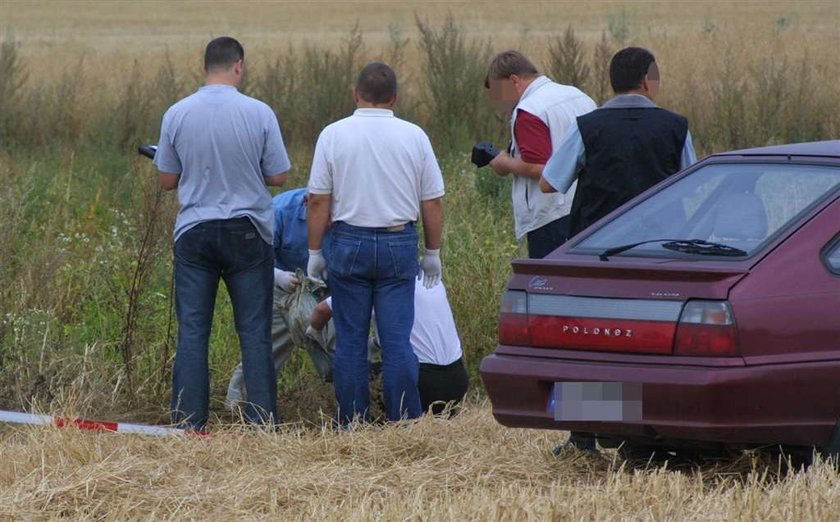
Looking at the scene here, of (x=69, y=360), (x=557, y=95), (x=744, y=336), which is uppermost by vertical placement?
(x=557, y=95)

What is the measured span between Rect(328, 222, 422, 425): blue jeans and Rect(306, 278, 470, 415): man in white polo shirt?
39 cm

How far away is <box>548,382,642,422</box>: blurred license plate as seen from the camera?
5.36 m

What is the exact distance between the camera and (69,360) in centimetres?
808

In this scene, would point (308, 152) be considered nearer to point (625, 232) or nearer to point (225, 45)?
point (225, 45)

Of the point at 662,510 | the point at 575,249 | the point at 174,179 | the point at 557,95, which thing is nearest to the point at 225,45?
the point at 174,179

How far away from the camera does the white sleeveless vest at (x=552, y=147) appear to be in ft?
25.1

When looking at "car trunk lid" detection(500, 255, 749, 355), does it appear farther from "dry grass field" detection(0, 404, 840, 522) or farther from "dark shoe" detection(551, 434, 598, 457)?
"dark shoe" detection(551, 434, 598, 457)

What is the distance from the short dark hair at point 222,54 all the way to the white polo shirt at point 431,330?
142 cm

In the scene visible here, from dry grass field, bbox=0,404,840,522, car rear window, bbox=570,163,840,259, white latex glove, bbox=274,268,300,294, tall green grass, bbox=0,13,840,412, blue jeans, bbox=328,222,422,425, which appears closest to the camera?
dry grass field, bbox=0,404,840,522

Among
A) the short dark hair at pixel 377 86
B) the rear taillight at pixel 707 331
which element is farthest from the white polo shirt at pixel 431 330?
the rear taillight at pixel 707 331

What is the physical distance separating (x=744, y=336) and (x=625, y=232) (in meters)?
0.88

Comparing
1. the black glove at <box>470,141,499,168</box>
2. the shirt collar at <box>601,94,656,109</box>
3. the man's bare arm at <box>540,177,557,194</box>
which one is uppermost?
the shirt collar at <box>601,94,656,109</box>

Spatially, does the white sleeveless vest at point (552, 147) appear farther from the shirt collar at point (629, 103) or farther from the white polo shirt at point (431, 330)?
the shirt collar at point (629, 103)

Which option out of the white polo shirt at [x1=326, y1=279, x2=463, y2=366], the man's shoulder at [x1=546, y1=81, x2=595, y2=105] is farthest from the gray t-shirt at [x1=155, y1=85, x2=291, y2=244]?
the man's shoulder at [x1=546, y1=81, x2=595, y2=105]
